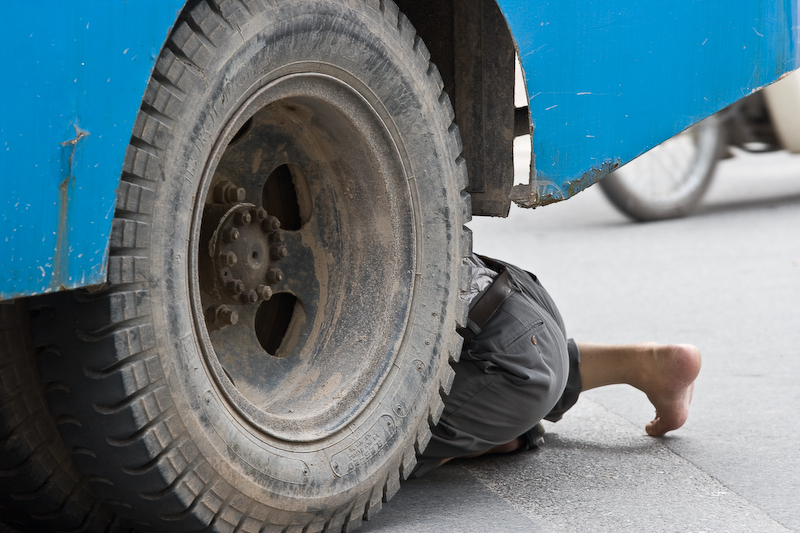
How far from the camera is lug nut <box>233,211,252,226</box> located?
5.83ft

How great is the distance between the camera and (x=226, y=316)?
1827 mm

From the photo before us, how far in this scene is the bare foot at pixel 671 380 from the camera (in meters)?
2.53

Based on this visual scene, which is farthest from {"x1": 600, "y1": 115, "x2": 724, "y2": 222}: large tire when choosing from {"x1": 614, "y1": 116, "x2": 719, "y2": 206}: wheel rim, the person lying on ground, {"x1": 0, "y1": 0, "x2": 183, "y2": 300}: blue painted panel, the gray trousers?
{"x1": 0, "y1": 0, "x2": 183, "y2": 300}: blue painted panel

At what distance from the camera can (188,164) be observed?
55.2 inches

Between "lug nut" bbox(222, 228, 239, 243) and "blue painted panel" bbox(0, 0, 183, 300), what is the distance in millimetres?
484

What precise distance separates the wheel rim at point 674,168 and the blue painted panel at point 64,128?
229 inches

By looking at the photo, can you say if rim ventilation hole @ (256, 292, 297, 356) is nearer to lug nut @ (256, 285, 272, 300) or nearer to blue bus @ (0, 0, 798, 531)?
blue bus @ (0, 0, 798, 531)

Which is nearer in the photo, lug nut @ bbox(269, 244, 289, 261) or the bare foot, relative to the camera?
lug nut @ bbox(269, 244, 289, 261)

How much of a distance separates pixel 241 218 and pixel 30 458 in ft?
1.94

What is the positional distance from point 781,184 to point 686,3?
671 cm

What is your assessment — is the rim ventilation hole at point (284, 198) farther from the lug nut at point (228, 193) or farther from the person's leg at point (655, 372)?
the person's leg at point (655, 372)

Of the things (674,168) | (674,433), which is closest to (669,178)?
(674,168)

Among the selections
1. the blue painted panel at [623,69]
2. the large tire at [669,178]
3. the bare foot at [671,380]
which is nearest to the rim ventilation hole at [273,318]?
the blue painted panel at [623,69]

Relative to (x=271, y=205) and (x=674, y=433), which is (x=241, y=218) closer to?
(x=271, y=205)
